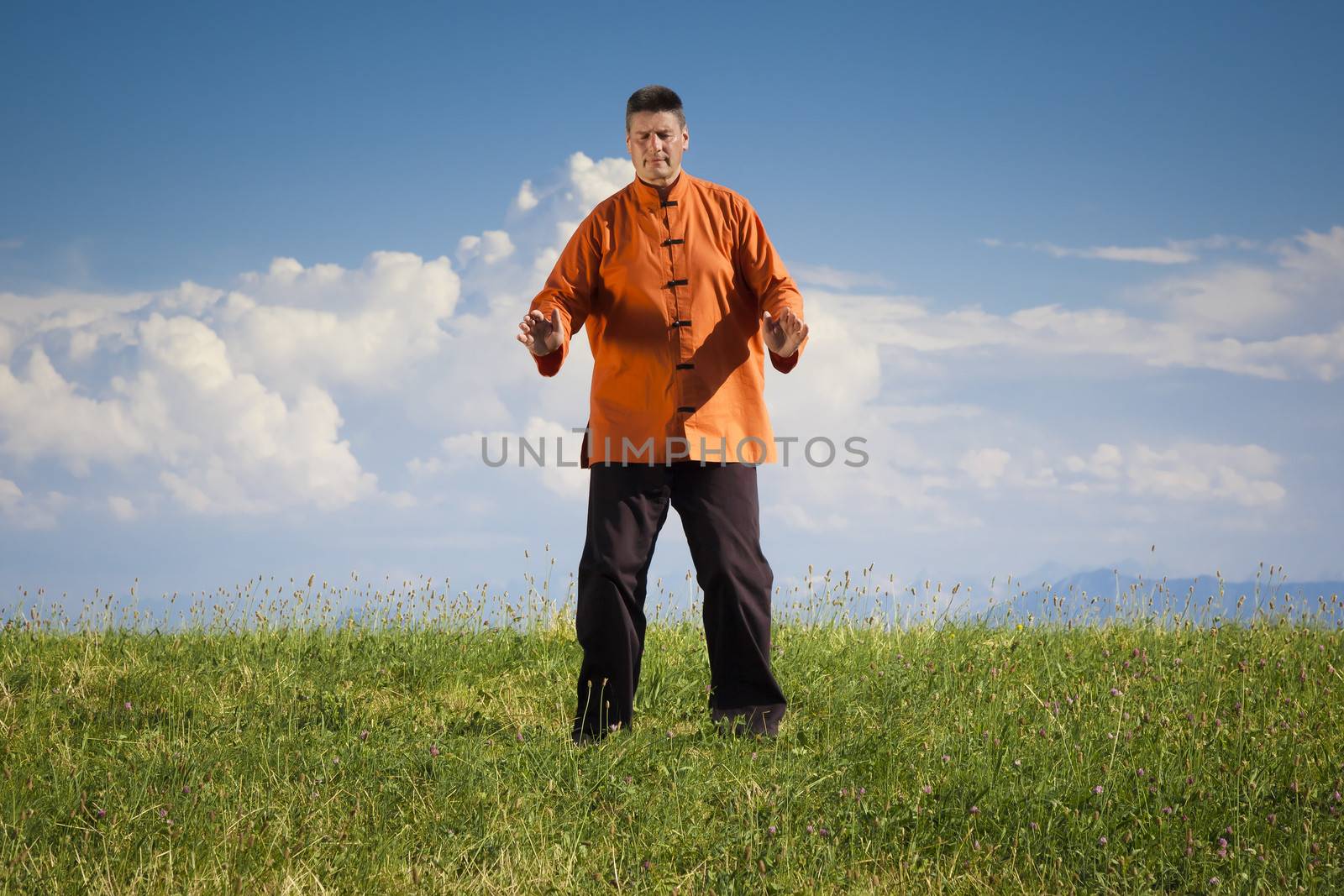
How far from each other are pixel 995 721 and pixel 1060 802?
1084mm

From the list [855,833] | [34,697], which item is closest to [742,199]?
[855,833]

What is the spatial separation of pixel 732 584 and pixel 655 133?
7.10ft

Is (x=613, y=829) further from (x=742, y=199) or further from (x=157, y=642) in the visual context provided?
(x=157, y=642)

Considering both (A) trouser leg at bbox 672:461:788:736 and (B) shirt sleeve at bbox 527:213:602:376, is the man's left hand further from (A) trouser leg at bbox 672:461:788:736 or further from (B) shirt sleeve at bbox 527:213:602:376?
(B) shirt sleeve at bbox 527:213:602:376

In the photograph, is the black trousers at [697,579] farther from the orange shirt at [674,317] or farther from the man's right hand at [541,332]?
the man's right hand at [541,332]

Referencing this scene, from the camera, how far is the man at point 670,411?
193 inches

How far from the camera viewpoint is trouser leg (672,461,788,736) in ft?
16.1

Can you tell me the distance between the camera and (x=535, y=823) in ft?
12.7

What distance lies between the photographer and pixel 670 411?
4.91 m

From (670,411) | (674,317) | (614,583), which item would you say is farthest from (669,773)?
(674,317)

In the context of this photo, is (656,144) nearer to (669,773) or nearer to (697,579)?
(697,579)

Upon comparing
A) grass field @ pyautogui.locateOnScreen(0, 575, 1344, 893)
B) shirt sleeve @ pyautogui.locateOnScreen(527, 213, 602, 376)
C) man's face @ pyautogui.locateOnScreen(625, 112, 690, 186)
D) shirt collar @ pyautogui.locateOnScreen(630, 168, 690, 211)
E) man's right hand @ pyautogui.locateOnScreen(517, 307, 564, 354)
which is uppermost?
man's face @ pyautogui.locateOnScreen(625, 112, 690, 186)

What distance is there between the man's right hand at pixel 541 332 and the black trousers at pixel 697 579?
615 mm

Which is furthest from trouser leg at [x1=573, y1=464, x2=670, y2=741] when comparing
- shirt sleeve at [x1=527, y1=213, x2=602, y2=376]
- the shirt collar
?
the shirt collar
